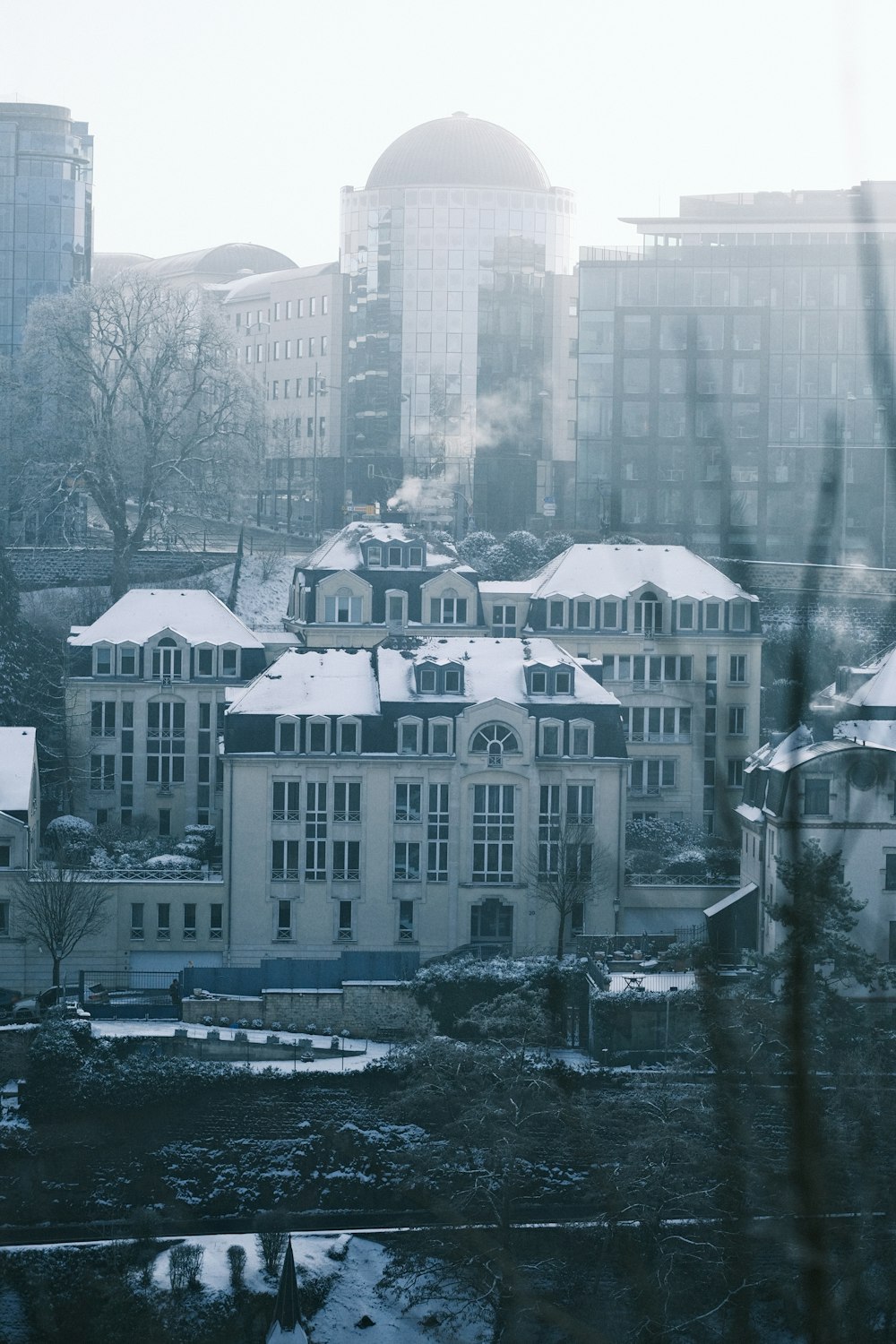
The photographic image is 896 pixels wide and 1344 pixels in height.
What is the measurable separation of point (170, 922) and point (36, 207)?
4765 cm

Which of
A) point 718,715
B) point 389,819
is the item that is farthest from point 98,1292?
point 718,715

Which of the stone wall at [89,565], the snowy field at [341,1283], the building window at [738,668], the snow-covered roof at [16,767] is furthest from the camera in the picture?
the stone wall at [89,565]

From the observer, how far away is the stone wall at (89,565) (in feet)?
242

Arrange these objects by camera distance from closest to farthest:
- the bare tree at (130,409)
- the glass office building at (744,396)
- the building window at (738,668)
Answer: the building window at (738,668)
the bare tree at (130,409)
the glass office building at (744,396)

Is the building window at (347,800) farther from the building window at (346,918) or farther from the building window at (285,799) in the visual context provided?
the building window at (346,918)

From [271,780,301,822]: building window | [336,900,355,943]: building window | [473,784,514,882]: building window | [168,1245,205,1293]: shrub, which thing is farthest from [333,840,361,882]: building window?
[168,1245,205,1293]: shrub

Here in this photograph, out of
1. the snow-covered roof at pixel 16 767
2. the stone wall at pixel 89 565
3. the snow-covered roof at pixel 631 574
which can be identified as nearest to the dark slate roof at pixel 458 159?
the stone wall at pixel 89 565

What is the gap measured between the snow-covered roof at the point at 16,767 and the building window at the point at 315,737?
7.38m

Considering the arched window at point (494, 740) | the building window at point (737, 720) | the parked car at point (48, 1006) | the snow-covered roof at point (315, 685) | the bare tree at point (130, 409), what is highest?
the bare tree at point (130, 409)

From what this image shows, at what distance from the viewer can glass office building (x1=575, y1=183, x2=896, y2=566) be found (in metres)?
86.8

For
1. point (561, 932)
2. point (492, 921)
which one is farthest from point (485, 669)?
point (561, 932)

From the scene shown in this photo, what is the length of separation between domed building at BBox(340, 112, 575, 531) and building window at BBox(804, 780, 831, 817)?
5122cm

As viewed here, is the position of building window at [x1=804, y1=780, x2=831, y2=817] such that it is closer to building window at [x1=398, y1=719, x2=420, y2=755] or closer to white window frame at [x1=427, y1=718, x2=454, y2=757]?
white window frame at [x1=427, y1=718, x2=454, y2=757]

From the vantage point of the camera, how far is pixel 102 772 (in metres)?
59.2
